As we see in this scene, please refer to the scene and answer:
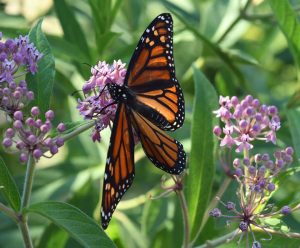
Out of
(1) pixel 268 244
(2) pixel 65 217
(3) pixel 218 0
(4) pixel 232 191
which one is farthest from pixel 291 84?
(2) pixel 65 217

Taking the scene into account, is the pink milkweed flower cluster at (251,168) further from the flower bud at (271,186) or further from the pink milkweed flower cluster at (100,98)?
the pink milkweed flower cluster at (100,98)

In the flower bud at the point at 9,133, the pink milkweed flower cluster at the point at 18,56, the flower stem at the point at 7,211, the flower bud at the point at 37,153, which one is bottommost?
the flower stem at the point at 7,211

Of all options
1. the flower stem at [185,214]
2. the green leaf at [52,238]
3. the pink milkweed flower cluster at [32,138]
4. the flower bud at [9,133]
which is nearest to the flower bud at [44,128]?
the pink milkweed flower cluster at [32,138]

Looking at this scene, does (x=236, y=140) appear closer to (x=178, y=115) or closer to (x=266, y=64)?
(x=178, y=115)

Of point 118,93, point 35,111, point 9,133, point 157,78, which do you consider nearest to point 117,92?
point 118,93

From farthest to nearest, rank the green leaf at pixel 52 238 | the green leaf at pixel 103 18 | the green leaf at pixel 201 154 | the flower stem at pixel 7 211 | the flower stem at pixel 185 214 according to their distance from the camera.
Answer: the green leaf at pixel 103 18
the green leaf at pixel 52 238
the green leaf at pixel 201 154
the flower stem at pixel 185 214
the flower stem at pixel 7 211

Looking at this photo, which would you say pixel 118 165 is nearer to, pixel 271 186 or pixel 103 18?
pixel 271 186
